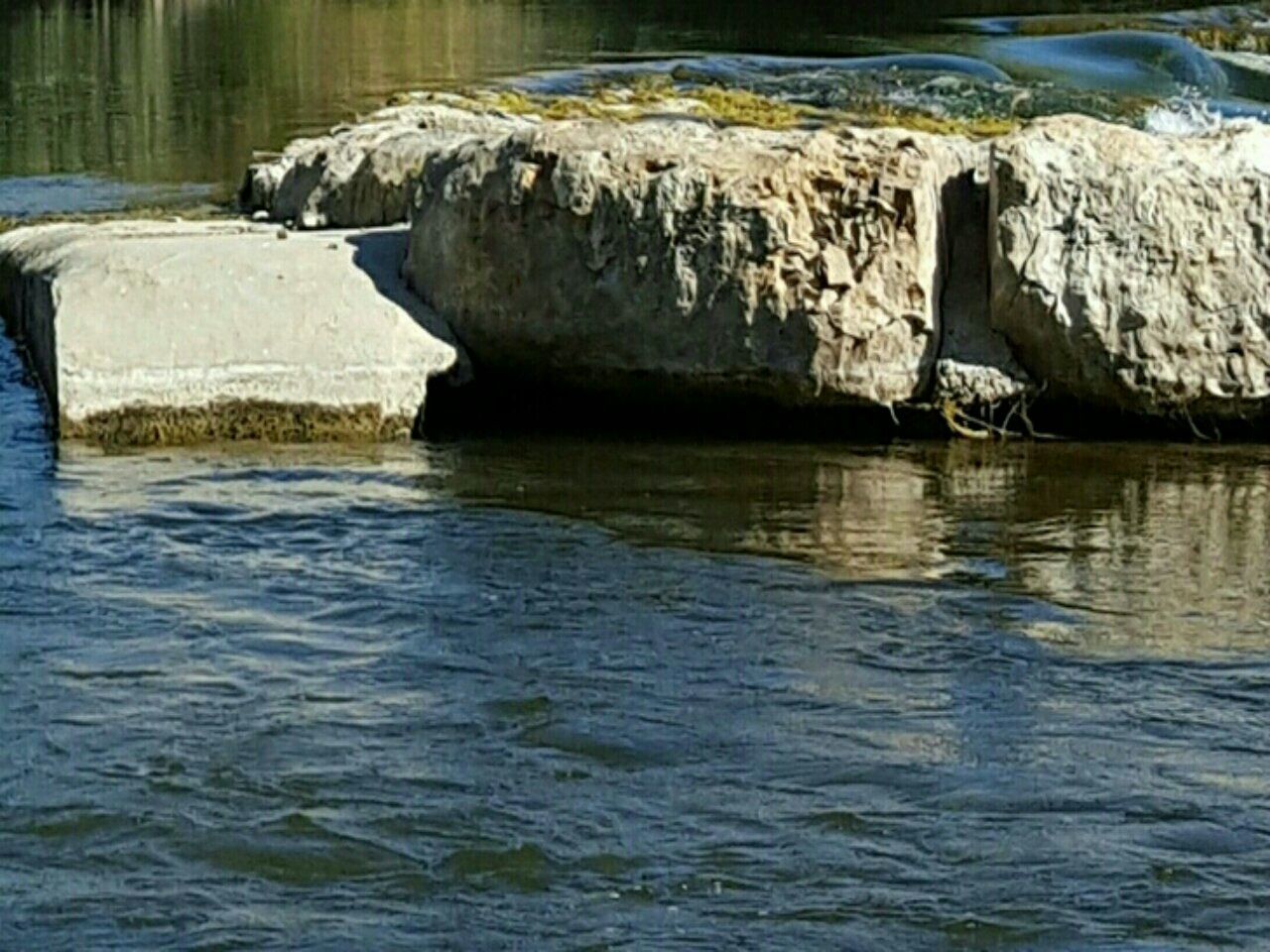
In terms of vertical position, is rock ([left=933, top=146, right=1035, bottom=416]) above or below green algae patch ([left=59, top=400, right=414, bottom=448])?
above

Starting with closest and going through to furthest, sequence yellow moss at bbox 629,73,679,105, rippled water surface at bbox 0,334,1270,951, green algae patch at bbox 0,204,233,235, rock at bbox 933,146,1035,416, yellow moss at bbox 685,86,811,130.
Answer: rippled water surface at bbox 0,334,1270,951 < rock at bbox 933,146,1035,416 < green algae patch at bbox 0,204,233,235 < yellow moss at bbox 685,86,811,130 < yellow moss at bbox 629,73,679,105

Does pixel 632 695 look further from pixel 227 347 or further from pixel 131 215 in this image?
pixel 131 215

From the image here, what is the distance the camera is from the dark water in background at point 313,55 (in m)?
21.8

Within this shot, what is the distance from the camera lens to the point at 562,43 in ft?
117

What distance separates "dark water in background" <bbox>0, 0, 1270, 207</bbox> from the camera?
21.8m

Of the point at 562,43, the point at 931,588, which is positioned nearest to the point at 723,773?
the point at 931,588

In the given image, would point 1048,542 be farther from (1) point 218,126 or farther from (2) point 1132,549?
(1) point 218,126

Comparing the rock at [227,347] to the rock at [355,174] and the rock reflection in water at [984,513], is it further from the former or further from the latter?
the rock at [355,174]

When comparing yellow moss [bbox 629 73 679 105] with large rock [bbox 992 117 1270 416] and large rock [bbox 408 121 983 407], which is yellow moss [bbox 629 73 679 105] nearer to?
large rock [bbox 408 121 983 407]

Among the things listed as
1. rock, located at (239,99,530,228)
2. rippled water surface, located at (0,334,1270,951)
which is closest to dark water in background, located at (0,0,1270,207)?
rock, located at (239,99,530,228)

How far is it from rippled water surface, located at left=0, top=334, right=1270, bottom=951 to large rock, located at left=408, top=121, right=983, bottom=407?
0.45 m

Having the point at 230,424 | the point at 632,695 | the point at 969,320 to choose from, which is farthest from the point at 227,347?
the point at 632,695

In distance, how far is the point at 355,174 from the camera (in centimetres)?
1346

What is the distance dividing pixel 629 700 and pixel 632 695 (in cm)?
4
